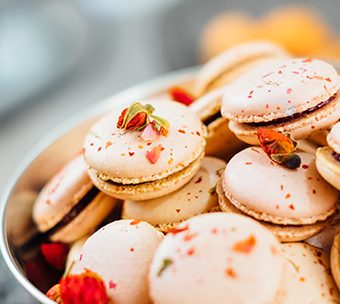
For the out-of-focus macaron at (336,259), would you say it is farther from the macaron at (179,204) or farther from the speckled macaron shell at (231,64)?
the speckled macaron shell at (231,64)

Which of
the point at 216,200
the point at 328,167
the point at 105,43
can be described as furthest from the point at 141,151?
the point at 105,43

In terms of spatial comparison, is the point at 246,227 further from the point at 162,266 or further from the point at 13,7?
the point at 13,7

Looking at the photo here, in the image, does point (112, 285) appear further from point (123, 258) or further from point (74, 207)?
point (74, 207)

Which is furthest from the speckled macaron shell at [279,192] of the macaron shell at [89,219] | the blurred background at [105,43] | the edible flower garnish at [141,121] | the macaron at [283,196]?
the blurred background at [105,43]

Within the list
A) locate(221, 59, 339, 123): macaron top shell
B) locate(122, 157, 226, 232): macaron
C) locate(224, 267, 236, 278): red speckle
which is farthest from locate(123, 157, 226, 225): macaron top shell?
locate(224, 267, 236, 278): red speckle

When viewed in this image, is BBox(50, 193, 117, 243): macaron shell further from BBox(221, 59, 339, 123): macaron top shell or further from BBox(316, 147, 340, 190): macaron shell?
BBox(316, 147, 340, 190): macaron shell

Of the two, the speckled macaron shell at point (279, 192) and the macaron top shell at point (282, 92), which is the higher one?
the macaron top shell at point (282, 92)
